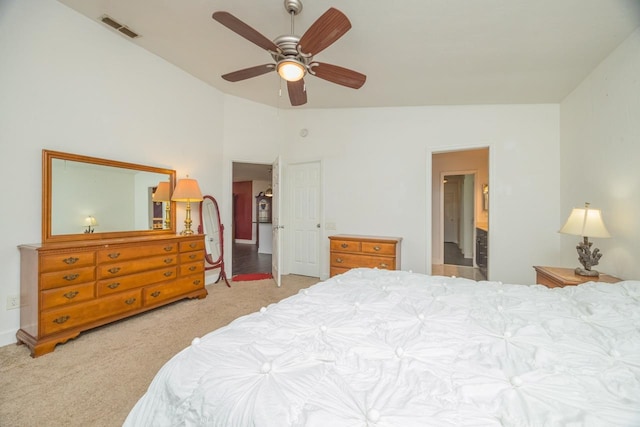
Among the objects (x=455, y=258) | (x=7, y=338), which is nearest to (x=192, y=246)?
(x=7, y=338)

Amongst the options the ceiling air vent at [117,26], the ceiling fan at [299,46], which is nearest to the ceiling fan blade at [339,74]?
the ceiling fan at [299,46]

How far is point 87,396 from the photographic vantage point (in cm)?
171

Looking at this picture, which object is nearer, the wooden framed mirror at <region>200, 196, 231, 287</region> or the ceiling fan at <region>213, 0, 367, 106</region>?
the ceiling fan at <region>213, 0, 367, 106</region>

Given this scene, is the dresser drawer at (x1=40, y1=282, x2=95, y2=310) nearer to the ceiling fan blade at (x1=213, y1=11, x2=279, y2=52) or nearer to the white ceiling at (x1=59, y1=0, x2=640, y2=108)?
the ceiling fan blade at (x1=213, y1=11, x2=279, y2=52)

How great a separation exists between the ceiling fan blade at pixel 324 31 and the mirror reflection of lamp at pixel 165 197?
8.65 ft

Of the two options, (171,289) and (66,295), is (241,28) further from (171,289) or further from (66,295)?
(171,289)

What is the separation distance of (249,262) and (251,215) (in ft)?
10.3

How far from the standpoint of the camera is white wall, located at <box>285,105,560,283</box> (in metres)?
3.49

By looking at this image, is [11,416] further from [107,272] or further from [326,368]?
[326,368]

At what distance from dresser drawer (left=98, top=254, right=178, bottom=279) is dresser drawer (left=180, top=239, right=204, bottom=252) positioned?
5.3 inches

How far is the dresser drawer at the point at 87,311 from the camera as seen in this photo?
2.21 m

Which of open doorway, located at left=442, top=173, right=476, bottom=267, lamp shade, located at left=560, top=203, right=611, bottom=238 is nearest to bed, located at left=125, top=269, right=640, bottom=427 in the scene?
lamp shade, located at left=560, top=203, right=611, bottom=238

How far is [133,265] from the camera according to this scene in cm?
278

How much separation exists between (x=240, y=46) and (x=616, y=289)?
144 inches
